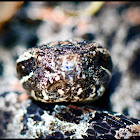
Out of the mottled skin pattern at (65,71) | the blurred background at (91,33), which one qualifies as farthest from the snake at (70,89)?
the blurred background at (91,33)

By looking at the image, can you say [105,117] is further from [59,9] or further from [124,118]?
[59,9]

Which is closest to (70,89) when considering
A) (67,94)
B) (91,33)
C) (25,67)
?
(67,94)

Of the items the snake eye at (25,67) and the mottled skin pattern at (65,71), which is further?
the snake eye at (25,67)

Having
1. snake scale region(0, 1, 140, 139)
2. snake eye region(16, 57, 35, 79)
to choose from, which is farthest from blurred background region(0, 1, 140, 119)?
snake eye region(16, 57, 35, 79)

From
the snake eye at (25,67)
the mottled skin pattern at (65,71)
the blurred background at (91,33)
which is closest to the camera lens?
the mottled skin pattern at (65,71)

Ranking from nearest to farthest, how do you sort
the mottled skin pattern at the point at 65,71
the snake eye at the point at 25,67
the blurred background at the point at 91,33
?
1. the mottled skin pattern at the point at 65,71
2. the snake eye at the point at 25,67
3. the blurred background at the point at 91,33

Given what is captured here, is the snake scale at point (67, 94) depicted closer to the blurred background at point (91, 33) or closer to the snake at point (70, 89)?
the snake at point (70, 89)

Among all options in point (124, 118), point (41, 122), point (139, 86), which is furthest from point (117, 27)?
point (41, 122)

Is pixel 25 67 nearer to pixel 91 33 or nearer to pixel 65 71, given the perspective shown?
pixel 65 71

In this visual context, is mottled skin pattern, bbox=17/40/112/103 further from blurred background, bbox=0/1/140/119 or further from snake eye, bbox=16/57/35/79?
blurred background, bbox=0/1/140/119
